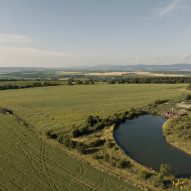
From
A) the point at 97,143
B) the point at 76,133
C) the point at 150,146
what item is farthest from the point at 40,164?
the point at 150,146

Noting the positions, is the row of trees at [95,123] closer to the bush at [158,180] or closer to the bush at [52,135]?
the bush at [52,135]

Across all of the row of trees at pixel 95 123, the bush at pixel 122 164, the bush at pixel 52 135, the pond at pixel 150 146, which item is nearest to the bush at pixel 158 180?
the pond at pixel 150 146

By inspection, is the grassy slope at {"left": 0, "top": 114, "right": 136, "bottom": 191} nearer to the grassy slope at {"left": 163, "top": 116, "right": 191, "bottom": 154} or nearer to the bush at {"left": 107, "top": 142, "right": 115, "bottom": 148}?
the bush at {"left": 107, "top": 142, "right": 115, "bottom": 148}

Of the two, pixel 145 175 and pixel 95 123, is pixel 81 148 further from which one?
pixel 95 123

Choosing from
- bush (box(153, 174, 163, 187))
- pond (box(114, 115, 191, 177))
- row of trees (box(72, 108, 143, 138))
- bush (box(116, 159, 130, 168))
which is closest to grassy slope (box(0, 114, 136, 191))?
bush (box(116, 159, 130, 168))

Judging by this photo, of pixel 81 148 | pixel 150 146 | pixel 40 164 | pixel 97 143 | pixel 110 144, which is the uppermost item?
pixel 81 148
